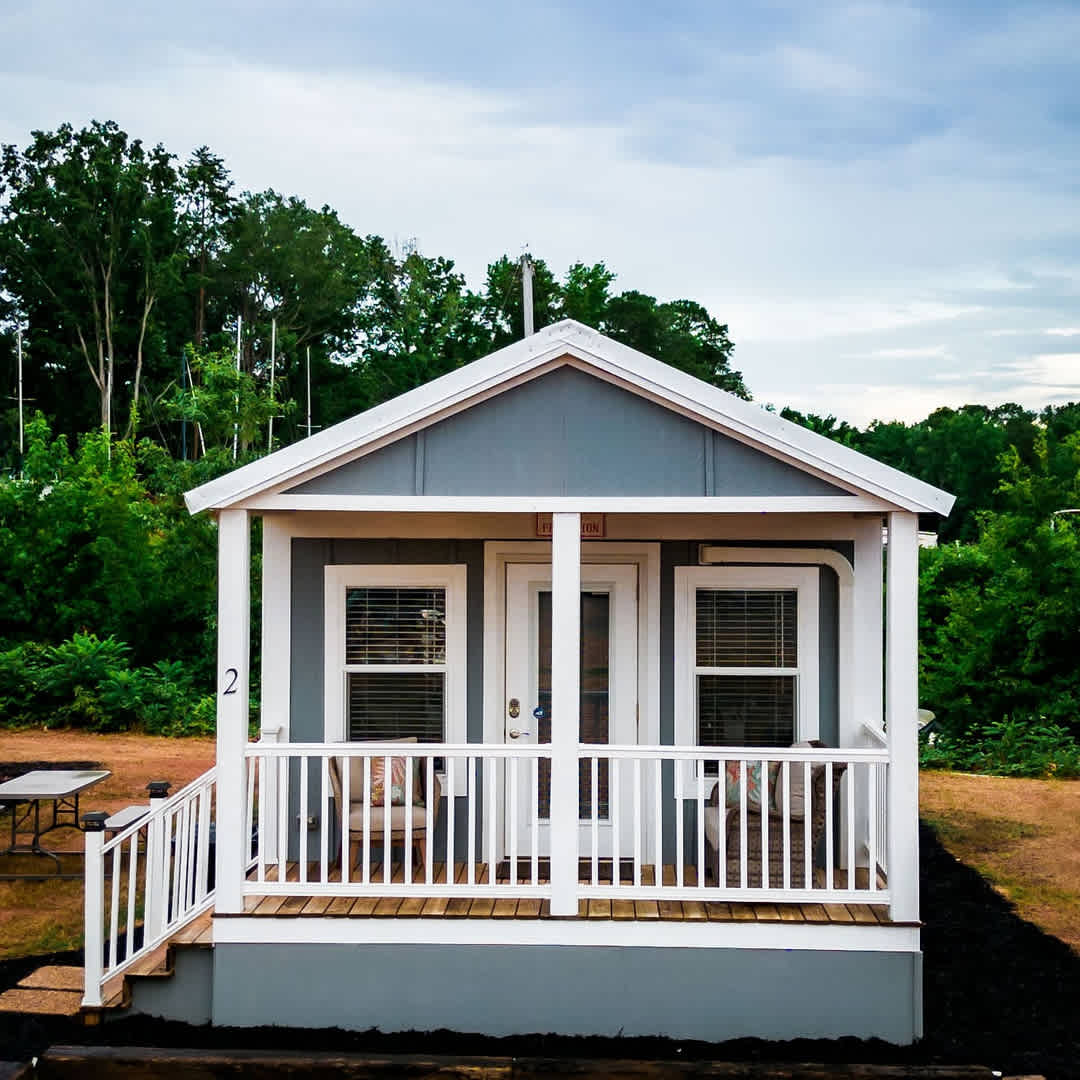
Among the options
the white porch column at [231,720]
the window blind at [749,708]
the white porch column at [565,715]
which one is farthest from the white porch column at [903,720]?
the white porch column at [231,720]

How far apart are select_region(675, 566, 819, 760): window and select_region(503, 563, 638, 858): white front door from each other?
0.35 meters

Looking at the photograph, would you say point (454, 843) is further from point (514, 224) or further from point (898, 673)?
point (514, 224)

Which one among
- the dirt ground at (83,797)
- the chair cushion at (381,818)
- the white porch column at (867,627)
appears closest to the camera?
the chair cushion at (381,818)

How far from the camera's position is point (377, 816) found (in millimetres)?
7008

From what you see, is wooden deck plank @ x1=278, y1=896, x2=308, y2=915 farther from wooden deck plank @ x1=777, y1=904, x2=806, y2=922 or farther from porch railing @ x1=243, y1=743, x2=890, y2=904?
wooden deck plank @ x1=777, y1=904, x2=806, y2=922

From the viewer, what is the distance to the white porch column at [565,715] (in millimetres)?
6227

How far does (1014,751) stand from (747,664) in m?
8.77

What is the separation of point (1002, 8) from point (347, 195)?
3928 centimetres

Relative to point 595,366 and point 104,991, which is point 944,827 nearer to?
point 595,366

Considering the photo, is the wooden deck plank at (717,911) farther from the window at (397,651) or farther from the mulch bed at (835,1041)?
the window at (397,651)

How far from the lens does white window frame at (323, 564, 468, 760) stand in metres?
7.46

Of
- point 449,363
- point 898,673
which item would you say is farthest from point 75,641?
point 449,363

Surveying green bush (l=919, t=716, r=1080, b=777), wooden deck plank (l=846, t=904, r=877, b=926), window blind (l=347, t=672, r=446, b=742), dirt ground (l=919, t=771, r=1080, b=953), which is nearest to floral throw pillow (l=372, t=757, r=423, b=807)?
window blind (l=347, t=672, r=446, b=742)

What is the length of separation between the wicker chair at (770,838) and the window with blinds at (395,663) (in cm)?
190
